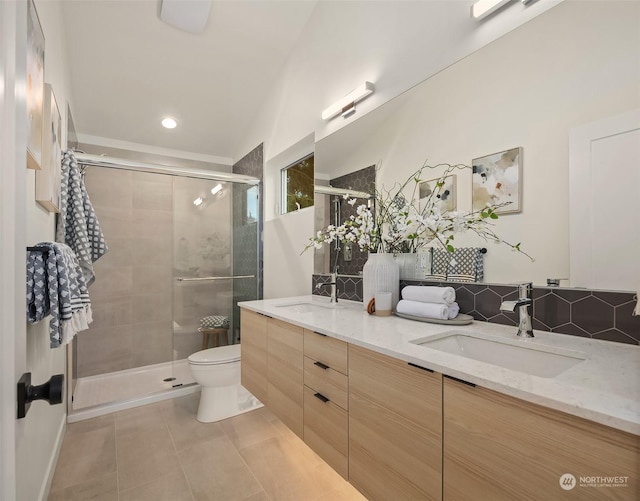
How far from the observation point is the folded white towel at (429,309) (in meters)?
1.30

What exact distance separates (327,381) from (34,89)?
146 centimetres

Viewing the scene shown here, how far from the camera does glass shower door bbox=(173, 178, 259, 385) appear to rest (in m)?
2.96

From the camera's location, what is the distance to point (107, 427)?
2324mm

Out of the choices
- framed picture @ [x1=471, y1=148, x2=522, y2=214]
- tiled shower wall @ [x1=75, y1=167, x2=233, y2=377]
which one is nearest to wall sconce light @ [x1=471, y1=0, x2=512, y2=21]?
framed picture @ [x1=471, y1=148, x2=522, y2=214]

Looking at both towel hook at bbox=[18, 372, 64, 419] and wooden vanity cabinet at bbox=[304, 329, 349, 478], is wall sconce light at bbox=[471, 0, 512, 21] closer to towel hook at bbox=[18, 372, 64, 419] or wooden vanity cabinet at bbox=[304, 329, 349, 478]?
wooden vanity cabinet at bbox=[304, 329, 349, 478]

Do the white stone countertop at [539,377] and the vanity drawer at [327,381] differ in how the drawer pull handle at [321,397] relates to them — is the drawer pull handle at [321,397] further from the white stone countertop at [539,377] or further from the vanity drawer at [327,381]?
the white stone countertop at [539,377]

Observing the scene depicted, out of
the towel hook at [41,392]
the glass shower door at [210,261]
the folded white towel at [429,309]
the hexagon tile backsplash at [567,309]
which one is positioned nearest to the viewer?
the towel hook at [41,392]

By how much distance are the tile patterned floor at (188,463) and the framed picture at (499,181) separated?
1537 mm

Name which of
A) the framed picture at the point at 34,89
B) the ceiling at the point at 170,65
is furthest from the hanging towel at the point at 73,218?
the ceiling at the point at 170,65

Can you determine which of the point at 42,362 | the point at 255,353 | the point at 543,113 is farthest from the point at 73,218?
the point at 543,113

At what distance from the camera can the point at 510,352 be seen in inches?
41.3

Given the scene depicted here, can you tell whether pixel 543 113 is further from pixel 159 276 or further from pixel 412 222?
pixel 159 276

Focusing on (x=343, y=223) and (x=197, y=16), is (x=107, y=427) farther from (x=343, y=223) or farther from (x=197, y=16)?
(x=197, y=16)

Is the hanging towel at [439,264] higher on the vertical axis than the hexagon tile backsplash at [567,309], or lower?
higher
